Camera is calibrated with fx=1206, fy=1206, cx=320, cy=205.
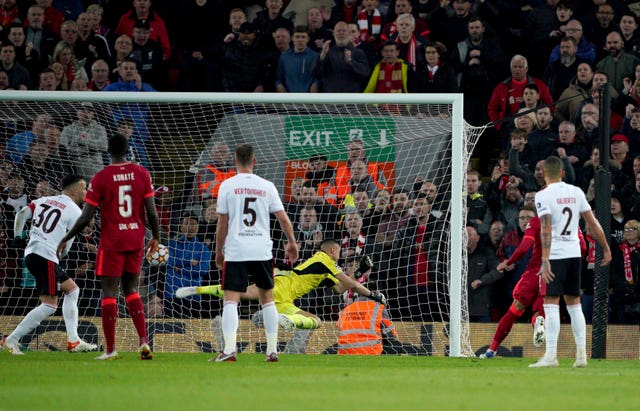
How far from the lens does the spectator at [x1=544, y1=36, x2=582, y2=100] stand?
18.9 meters

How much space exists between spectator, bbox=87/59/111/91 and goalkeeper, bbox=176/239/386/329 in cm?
543

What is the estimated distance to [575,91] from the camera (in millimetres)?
18391

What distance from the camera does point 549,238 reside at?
38.0 ft

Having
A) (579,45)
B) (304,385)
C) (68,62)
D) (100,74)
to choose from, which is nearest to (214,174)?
(100,74)

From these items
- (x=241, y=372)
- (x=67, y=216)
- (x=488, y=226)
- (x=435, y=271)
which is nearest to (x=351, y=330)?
(x=435, y=271)

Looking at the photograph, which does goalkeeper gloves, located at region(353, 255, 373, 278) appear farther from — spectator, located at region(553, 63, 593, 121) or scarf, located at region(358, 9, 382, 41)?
scarf, located at region(358, 9, 382, 41)

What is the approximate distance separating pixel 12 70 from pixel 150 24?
2.49m

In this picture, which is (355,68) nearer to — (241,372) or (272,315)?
(272,315)

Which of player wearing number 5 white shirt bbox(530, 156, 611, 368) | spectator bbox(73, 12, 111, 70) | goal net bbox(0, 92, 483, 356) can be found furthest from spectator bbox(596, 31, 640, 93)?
spectator bbox(73, 12, 111, 70)

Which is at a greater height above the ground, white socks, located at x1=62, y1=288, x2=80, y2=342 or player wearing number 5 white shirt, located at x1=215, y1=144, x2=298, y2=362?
player wearing number 5 white shirt, located at x1=215, y1=144, x2=298, y2=362

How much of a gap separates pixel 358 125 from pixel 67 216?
489 centimetres

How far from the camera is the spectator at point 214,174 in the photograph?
53.9 feet

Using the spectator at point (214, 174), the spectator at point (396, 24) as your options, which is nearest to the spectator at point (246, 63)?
the spectator at point (396, 24)

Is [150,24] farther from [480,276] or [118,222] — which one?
[118,222]
